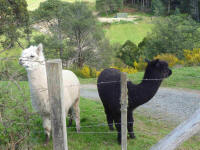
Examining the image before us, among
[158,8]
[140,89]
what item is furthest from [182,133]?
[158,8]

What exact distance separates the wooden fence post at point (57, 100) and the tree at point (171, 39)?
2105 cm

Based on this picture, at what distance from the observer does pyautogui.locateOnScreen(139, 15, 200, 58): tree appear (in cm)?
2264

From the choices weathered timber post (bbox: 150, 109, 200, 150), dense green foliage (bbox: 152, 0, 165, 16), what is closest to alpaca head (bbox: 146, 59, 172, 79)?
weathered timber post (bbox: 150, 109, 200, 150)

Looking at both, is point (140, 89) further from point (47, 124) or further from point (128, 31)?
point (128, 31)

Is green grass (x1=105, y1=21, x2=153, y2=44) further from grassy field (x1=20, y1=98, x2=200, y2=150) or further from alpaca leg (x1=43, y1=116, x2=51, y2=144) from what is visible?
alpaca leg (x1=43, y1=116, x2=51, y2=144)

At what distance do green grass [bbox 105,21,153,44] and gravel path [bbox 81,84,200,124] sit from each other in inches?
1086

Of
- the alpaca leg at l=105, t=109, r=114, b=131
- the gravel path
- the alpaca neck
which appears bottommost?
the gravel path

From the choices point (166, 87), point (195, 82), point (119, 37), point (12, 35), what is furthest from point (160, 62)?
point (119, 37)

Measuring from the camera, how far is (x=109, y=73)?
482 cm

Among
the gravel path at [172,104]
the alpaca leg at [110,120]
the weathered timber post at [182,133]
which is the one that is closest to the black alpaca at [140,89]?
the alpaca leg at [110,120]

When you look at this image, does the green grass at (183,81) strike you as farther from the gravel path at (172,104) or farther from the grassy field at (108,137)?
the grassy field at (108,137)

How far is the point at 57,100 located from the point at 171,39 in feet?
71.6

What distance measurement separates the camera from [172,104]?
784 cm

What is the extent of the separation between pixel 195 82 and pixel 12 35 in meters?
14.2
